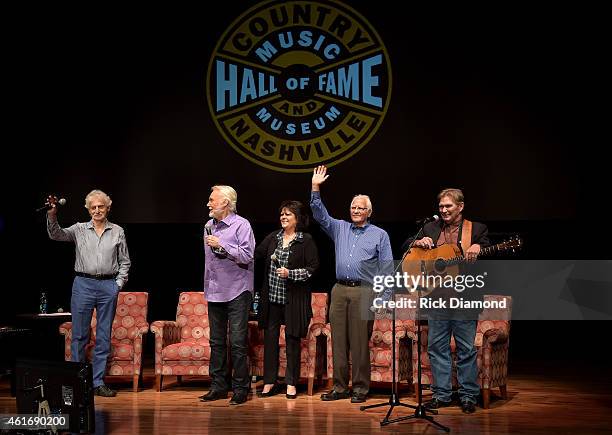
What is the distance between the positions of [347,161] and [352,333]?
7.17 ft

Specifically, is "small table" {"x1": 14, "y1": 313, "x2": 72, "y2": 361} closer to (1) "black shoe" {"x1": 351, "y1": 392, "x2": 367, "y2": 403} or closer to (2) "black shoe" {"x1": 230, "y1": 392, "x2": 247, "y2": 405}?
(2) "black shoe" {"x1": 230, "y1": 392, "x2": 247, "y2": 405}

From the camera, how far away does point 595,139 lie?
7496mm

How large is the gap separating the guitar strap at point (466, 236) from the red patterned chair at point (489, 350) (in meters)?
0.91

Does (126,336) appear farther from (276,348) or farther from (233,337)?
(276,348)

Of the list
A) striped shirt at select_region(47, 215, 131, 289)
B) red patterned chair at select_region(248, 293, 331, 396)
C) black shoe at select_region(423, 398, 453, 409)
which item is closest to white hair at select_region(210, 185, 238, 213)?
striped shirt at select_region(47, 215, 131, 289)

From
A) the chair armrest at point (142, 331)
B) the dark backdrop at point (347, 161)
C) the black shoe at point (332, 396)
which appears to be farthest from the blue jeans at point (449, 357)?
the chair armrest at point (142, 331)

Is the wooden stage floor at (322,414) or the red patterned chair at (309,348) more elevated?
the red patterned chair at (309,348)

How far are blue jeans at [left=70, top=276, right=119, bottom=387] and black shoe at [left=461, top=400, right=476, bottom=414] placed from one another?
110 inches

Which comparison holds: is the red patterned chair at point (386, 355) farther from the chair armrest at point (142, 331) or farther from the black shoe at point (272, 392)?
the chair armrest at point (142, 331)

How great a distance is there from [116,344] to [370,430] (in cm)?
263

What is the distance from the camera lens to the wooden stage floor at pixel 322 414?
508 centimetres

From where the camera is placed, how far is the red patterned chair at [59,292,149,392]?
6629 mm

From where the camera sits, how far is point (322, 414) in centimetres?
559

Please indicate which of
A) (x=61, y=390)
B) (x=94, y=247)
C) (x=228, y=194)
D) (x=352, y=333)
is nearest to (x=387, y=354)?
(x=352, y=333)
